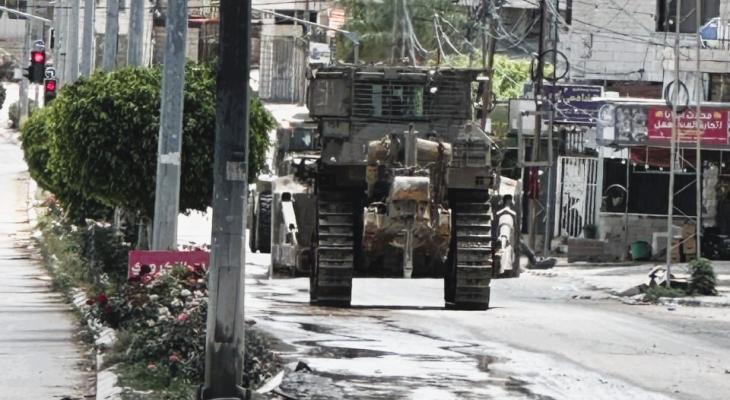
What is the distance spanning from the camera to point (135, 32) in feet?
83.9

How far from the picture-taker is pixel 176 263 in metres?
16.3

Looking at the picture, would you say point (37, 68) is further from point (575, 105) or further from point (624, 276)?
point (624, 276)

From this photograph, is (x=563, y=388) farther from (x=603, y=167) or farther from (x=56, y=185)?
(x=603, y=167)

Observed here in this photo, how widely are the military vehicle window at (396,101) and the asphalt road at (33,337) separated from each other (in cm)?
504

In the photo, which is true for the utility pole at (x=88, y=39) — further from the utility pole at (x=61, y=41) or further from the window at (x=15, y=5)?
the window at (x=15, y=5)

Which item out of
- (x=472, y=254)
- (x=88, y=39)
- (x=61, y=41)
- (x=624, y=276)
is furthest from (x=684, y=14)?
(x=472, y=254)

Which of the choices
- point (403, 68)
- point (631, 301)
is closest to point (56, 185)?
point (403, 68)

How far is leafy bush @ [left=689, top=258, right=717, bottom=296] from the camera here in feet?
90.5

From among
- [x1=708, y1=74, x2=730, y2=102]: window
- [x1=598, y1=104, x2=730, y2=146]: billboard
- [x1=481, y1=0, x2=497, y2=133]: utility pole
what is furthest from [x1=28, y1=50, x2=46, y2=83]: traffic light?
[x1=708, y1=74, x2=730, y2=102]: window

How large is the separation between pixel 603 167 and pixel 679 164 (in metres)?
2.13

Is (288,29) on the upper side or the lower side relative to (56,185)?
upper

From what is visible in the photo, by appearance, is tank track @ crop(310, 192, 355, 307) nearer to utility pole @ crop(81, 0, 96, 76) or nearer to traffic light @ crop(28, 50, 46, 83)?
utility pole @ crop(81, 0, 96, 76)

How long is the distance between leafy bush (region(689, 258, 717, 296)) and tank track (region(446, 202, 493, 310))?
5.94m

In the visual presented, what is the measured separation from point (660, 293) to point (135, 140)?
9958mm
